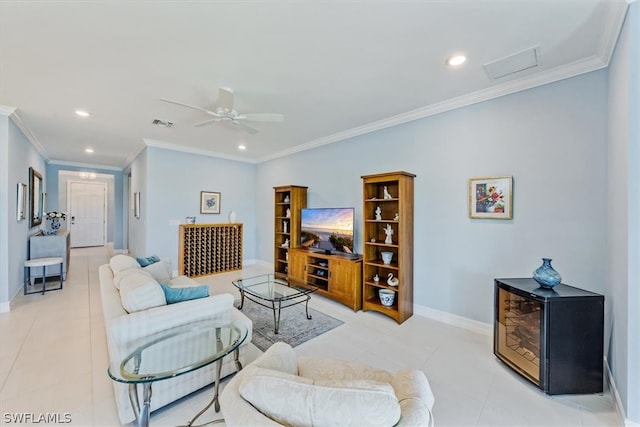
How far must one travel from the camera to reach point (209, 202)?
19.5 ft

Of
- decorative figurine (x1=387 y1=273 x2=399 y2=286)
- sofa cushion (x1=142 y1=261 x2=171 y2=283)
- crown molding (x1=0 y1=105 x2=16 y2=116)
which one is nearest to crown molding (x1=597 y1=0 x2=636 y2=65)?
decorative figurine (x1=387 y1=273 x2=399 y2=286)

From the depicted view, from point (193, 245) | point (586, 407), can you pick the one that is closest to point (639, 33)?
point (586, 407)

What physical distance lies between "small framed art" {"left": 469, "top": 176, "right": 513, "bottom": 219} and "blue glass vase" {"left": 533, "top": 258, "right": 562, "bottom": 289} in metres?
0.74

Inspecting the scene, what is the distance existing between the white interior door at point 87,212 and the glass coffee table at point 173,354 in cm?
950

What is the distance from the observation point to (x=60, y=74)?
8.68 ft

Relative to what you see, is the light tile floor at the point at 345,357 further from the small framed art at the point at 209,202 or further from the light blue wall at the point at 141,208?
the small framed art at the point at 209,202

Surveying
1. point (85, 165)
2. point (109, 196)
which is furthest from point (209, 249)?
point (109, 196)

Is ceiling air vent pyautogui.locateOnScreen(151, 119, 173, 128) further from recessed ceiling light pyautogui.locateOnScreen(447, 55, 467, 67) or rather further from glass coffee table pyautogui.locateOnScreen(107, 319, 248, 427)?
recessed ceiling light pyautogui.locateOnScreen(447, 55, 467, 67)

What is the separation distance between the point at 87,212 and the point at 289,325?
9.67 m

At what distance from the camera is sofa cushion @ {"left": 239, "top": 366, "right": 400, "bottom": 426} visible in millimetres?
918

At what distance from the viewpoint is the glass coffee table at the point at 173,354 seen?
1.47 m

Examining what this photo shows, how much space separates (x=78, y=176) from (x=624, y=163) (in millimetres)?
12212

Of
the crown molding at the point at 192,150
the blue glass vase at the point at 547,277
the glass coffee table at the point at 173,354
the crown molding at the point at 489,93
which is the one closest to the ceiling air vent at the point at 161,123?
the crown molding at the point at 192,150

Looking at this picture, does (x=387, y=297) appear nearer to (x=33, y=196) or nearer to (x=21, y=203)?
(x=21, y=203)
